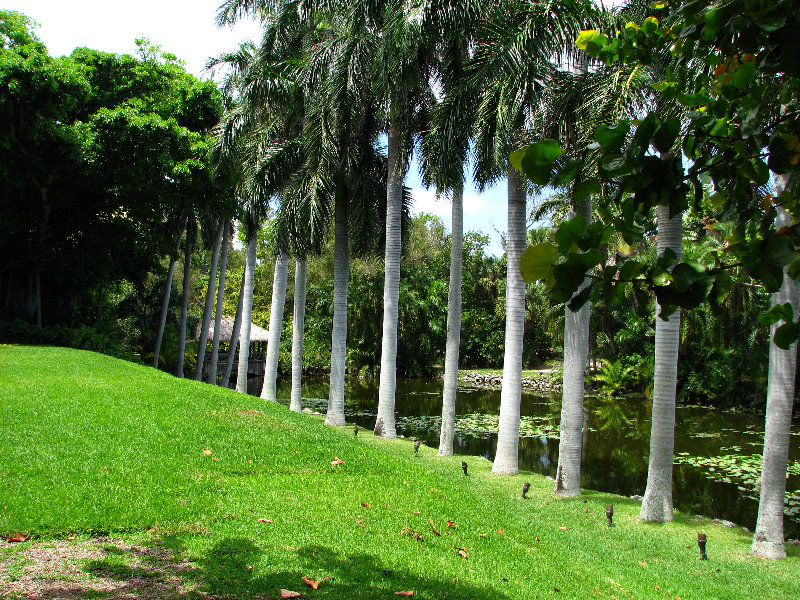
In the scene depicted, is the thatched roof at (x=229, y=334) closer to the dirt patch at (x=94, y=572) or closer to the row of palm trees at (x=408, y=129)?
the row of palm trees at (x=408, y=129)

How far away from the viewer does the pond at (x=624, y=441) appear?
13.6 meters

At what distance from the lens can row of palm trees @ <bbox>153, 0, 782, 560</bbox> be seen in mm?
11031

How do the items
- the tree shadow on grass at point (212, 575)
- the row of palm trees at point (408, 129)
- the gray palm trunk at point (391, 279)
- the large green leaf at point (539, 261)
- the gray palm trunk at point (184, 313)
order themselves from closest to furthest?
1. the large green leaf at point (539, 261)
2. the tree shadow on grass at point (212, 575)
3. the row of palm trees at point (408, 129)
4. the gray palm trunk at point (391, 279)
5. the gray palm trunk at point (184, 313)

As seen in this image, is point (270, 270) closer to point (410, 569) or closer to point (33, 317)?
point (33, 317)

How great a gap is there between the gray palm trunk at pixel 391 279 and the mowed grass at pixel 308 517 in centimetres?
465

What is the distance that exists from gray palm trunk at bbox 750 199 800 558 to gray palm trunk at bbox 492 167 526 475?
4756 mm

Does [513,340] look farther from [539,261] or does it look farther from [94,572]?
[539,261]

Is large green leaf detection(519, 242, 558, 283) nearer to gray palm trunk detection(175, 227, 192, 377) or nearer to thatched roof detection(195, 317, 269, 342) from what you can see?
gray palm trunk detection(175, 227, 192, 377)

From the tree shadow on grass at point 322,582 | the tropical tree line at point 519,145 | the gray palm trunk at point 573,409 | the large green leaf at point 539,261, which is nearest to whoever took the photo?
the large green leaf at point 539,261

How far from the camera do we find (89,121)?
21594 millimetres

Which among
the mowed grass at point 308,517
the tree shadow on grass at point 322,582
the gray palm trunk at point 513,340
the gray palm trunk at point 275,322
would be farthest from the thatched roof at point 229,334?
the tree shadow on grass at point 322,582

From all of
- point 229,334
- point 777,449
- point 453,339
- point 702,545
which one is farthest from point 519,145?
point 229,334

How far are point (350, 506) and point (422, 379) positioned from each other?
108ft

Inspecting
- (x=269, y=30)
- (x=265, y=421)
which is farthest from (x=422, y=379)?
(x=265, y=421)
